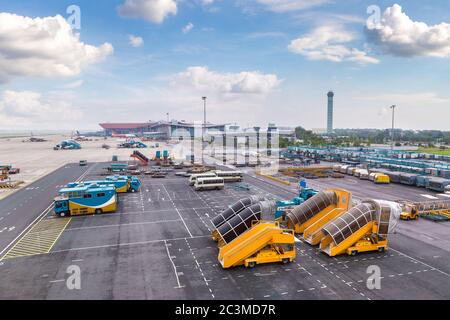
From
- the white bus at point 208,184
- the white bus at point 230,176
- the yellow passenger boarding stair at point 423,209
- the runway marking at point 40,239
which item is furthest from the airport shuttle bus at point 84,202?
the yellow passenger boarding stair at point 423,209

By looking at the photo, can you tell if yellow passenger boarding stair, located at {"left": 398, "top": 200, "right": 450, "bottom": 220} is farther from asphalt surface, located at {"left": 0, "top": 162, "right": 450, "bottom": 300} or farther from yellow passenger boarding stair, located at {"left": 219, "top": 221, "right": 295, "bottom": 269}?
yellow passenger boarding stair, located at {"left": 219, "top": 221, "right": 295, "bottom": 269}

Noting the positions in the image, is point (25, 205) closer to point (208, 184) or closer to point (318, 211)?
point (208, 184)

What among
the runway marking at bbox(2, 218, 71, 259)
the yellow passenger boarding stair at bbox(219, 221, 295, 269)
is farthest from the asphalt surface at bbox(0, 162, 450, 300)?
the runway marking at bbox(2, 218, 71, 259)

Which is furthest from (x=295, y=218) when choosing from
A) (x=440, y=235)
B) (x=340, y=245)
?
(x=440, y=235)

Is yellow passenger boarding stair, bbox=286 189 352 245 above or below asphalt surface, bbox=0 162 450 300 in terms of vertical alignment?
above

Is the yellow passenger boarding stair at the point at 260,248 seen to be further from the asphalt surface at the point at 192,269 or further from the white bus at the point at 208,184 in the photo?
the white bus at the point at 208,184

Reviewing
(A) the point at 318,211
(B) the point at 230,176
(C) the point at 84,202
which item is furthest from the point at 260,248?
(B) the point at 230,176
